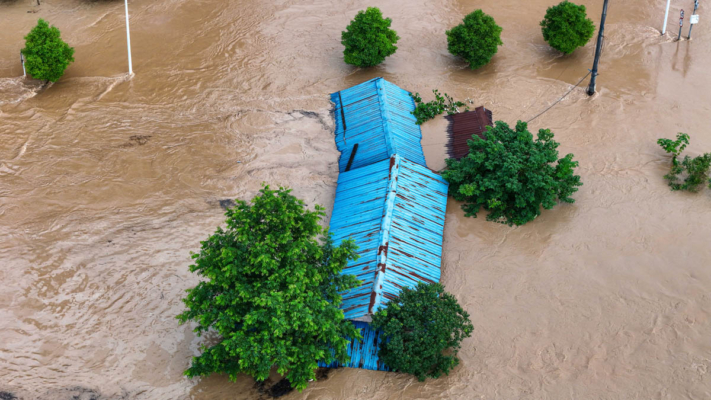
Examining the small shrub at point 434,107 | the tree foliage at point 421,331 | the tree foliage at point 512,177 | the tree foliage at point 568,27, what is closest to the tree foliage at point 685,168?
the tree foliage at point 512,177

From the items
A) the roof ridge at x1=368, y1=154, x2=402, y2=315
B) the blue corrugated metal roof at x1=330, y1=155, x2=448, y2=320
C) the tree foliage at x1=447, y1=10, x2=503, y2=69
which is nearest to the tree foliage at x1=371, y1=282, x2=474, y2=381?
the roof ridge at x1=368, y1=154, x2=402, y2=315

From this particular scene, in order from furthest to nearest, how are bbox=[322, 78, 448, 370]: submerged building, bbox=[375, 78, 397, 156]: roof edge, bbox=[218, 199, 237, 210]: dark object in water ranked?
bbox=[375, 78, 397, 156]: roof edge → bbox=[218, 199, 237, 210]: dark object in water → bbox=[322, 78, 448, 370]: submerged building

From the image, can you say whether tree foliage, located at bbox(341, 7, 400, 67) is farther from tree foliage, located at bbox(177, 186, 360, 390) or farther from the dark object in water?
tree foliage, located at bbox(177, 186, 360, 390)

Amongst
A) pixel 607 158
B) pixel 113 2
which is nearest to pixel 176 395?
pixel 607 158

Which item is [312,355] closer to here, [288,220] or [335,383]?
[335,383]

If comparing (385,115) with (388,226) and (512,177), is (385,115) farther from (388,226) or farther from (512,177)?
(388,226)

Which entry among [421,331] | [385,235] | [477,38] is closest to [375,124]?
[385,235]
